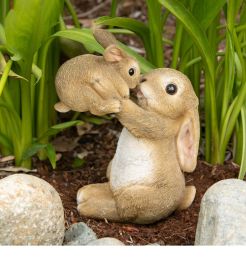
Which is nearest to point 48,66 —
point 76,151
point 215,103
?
point 76,151

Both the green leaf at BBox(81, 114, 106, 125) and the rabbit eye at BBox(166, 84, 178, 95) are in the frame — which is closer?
the rabbit eye at BBox(166, 84, 178, 95)

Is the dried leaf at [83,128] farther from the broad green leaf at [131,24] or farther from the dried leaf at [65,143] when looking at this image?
the broad green leaf at [131,24]

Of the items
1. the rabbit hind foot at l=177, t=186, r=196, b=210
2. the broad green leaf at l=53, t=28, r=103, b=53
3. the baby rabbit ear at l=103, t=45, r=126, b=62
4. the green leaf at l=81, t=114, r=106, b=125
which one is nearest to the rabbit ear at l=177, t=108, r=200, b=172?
the rabbit hind foot at l=177, t=186, r=196, b=210

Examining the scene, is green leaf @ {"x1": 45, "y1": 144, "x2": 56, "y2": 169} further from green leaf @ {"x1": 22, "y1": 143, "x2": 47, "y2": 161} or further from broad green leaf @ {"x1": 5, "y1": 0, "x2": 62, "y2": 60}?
broad green leaf @ {"x1": 5, "y1": 0, "x2": 62, "y2": 60}

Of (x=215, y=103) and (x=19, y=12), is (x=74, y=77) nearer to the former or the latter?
(x=19, y=12)

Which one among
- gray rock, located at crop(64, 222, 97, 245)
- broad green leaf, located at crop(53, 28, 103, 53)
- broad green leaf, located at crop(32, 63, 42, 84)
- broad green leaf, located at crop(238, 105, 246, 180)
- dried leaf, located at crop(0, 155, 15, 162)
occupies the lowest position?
dried leaf, located at crop(0, 155, 15, 162)

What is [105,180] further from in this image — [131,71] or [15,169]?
[131,71]

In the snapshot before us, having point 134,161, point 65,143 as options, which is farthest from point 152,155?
point 65,143

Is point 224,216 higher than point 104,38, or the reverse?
point 104,38
